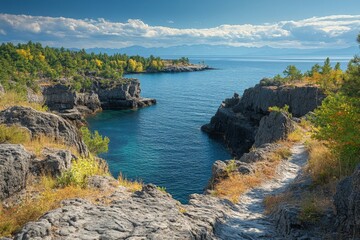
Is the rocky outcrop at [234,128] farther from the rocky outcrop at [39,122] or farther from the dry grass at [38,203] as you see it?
the dry grass at [38,203]

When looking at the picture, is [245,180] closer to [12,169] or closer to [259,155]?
[259,155]

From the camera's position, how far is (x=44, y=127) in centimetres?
1809

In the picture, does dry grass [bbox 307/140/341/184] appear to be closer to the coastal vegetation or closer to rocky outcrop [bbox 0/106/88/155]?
rocky outcrop [bbox 0/106/88/155]

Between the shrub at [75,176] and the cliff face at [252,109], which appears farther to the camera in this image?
the cliff face at [252,109]

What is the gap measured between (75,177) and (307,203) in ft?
33.1

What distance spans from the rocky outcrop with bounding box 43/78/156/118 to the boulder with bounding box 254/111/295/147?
67418 millimetres

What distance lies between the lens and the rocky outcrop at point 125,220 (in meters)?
8.51

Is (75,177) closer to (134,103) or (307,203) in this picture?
(307,203)

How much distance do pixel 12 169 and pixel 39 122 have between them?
7063 mm

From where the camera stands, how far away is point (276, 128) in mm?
38594

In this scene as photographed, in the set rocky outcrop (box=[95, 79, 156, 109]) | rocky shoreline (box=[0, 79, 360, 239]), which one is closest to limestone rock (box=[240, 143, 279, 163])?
rocky shoreline (box=[0, 79, 360, 239])

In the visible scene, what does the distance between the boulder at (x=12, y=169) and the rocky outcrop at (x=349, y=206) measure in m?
12.2

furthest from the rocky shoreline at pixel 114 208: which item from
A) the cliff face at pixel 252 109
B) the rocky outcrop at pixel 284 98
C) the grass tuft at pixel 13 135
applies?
the rocky outcrop at pixel 284 98

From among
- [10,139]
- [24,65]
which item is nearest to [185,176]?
[10,139]
